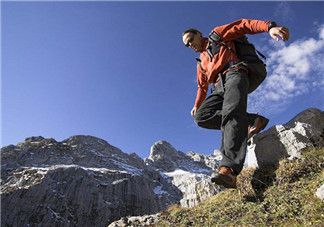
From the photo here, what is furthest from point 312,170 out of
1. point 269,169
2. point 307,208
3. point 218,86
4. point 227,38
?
point 227,38

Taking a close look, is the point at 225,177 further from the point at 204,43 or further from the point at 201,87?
the point at 201,87

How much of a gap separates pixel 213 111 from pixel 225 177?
1.87 meters

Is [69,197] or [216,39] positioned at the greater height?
[69,197]

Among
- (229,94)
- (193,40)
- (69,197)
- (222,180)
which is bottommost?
(222,180)

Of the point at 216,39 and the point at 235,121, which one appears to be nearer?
the point at 235,121

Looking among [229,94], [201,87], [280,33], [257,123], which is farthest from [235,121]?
[201,87]

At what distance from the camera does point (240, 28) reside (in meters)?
4.33

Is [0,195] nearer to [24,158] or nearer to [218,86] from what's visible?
[24,158]

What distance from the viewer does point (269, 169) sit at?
18.2ft

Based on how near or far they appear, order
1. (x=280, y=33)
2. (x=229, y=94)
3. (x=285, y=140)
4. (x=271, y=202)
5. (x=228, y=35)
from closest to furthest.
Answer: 1. (x=280, y=33)
2. (x=229, y=94)
3. (x=271, y=202)
4. (x=228, y=35)
5. (x=285, y=140)

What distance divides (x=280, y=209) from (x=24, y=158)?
217m

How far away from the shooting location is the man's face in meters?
5.11

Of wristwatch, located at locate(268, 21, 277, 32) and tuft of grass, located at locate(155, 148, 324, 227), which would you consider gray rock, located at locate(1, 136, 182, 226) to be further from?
wristwatch, located at locate(268, 21, 277, 32)

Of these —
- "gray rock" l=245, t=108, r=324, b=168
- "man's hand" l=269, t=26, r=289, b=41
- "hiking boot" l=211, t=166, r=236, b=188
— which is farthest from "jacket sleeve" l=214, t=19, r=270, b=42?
"gray rock" l=245, t=108, r=324, b=168
